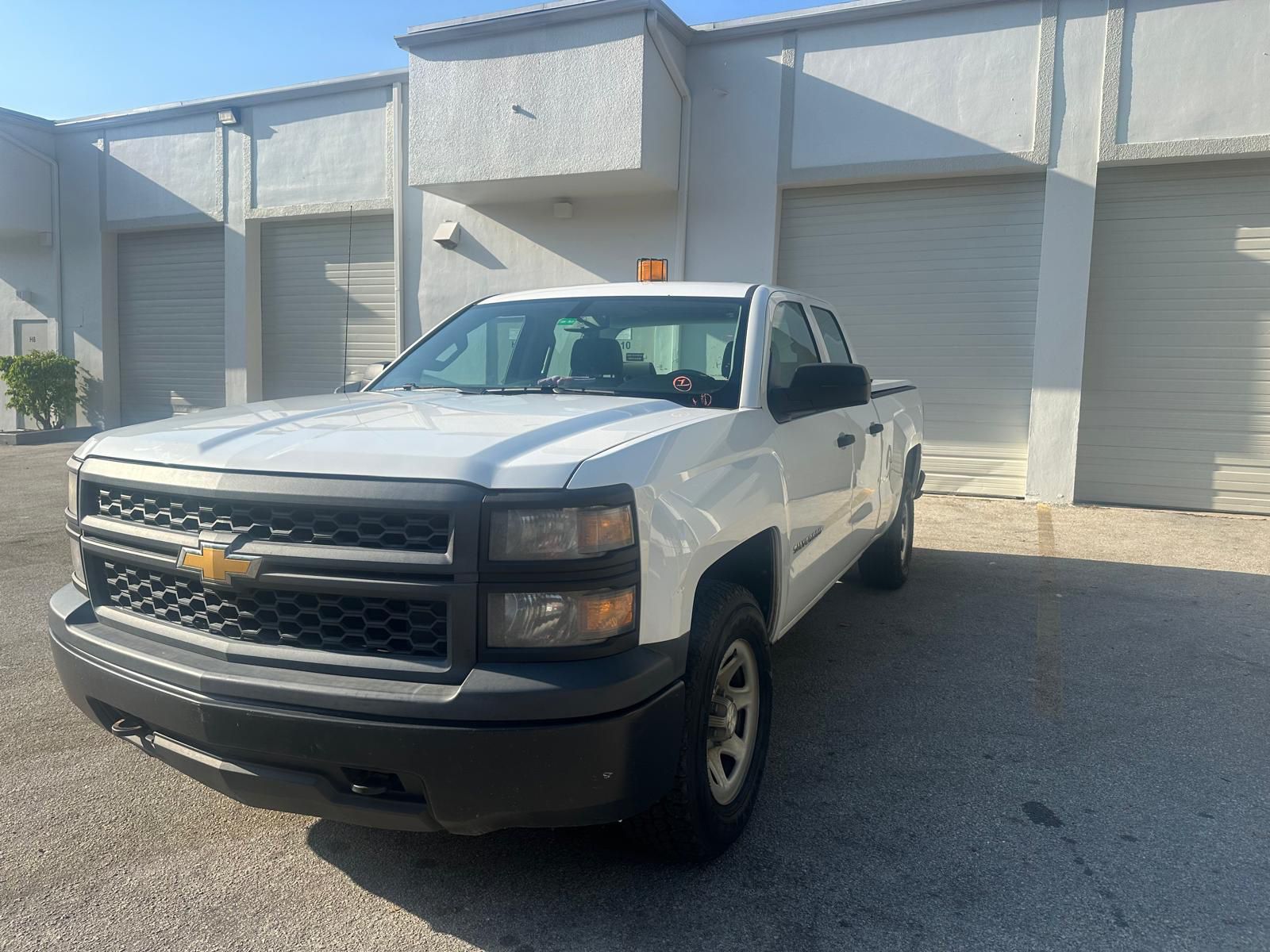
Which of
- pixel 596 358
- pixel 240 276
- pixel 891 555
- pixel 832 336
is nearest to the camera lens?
pixel 596 358

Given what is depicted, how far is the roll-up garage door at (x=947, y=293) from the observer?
10086 mm

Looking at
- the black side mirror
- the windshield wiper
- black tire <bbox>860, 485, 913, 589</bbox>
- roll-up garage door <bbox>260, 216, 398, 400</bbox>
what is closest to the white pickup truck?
the black side mirror

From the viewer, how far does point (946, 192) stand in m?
10.2

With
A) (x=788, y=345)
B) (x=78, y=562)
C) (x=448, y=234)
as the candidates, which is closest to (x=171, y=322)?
(x=448, y=234)

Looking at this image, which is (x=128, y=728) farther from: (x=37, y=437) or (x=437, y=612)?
(x=37, y=437)

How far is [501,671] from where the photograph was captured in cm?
219

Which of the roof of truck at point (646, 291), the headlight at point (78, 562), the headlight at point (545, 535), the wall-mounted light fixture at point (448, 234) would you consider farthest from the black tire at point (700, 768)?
the wall-mounted light fixture at point (448, 234)

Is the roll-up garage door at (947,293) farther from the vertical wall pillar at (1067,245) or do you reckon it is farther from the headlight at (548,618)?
the headlight at (548,618)

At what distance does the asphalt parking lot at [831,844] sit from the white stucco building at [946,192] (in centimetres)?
569

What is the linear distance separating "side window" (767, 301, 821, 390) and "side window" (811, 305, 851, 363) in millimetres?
340

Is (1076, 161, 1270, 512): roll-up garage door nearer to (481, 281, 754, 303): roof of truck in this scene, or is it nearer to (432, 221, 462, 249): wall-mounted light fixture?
(481, 281, 754, 303): roof of truck

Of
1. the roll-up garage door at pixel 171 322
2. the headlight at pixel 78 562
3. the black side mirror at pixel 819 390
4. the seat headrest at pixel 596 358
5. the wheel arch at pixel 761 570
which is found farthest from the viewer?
the roll-up garage door at pixel 171 322

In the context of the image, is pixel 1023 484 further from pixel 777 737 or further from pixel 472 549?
pixel 472 549

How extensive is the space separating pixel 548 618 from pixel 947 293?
363 inches
